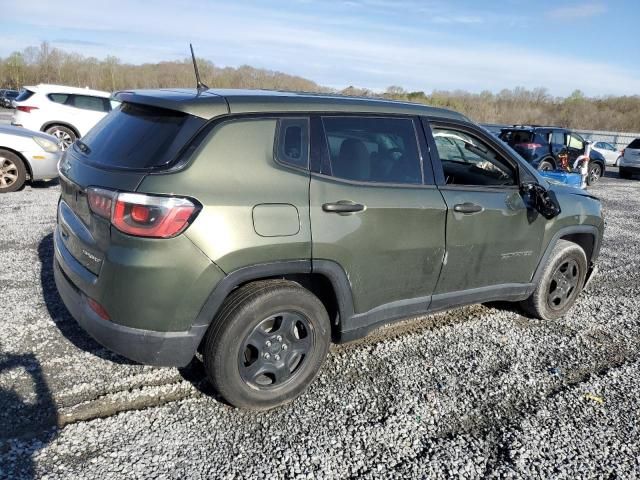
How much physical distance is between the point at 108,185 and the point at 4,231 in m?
4.37

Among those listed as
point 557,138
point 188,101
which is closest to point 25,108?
point 188,101

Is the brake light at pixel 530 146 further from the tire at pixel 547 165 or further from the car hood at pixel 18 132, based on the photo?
the car hood at pixel 18 132

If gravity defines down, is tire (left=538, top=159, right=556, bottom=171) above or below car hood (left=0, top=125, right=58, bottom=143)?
below

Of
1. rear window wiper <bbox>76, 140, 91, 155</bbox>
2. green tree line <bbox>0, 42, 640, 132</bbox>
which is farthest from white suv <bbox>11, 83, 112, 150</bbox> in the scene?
green tree line <bbox>0, 42, 640, 132</bbox>

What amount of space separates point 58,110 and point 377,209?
1186 centimetres

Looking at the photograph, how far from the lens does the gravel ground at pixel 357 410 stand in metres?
2.46

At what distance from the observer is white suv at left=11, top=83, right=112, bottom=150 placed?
1194 centimetres

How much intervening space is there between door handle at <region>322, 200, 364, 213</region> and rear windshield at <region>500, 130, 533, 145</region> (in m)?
13.7

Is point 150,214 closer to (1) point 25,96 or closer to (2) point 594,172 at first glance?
(1) point 25,96

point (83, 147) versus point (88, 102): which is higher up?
point (88, 102)

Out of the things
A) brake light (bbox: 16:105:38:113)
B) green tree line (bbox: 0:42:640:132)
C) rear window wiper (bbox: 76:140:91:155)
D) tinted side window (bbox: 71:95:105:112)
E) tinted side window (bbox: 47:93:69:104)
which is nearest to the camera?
rear window wiper (bbox: 76:140:91:155)

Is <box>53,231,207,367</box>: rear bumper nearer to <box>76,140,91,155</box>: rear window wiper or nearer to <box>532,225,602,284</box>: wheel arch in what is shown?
<box>76,140,91,155</box>: rear window wiper

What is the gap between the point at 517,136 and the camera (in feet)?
49.6

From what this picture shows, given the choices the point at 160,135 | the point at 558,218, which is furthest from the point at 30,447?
the point at 558,218
